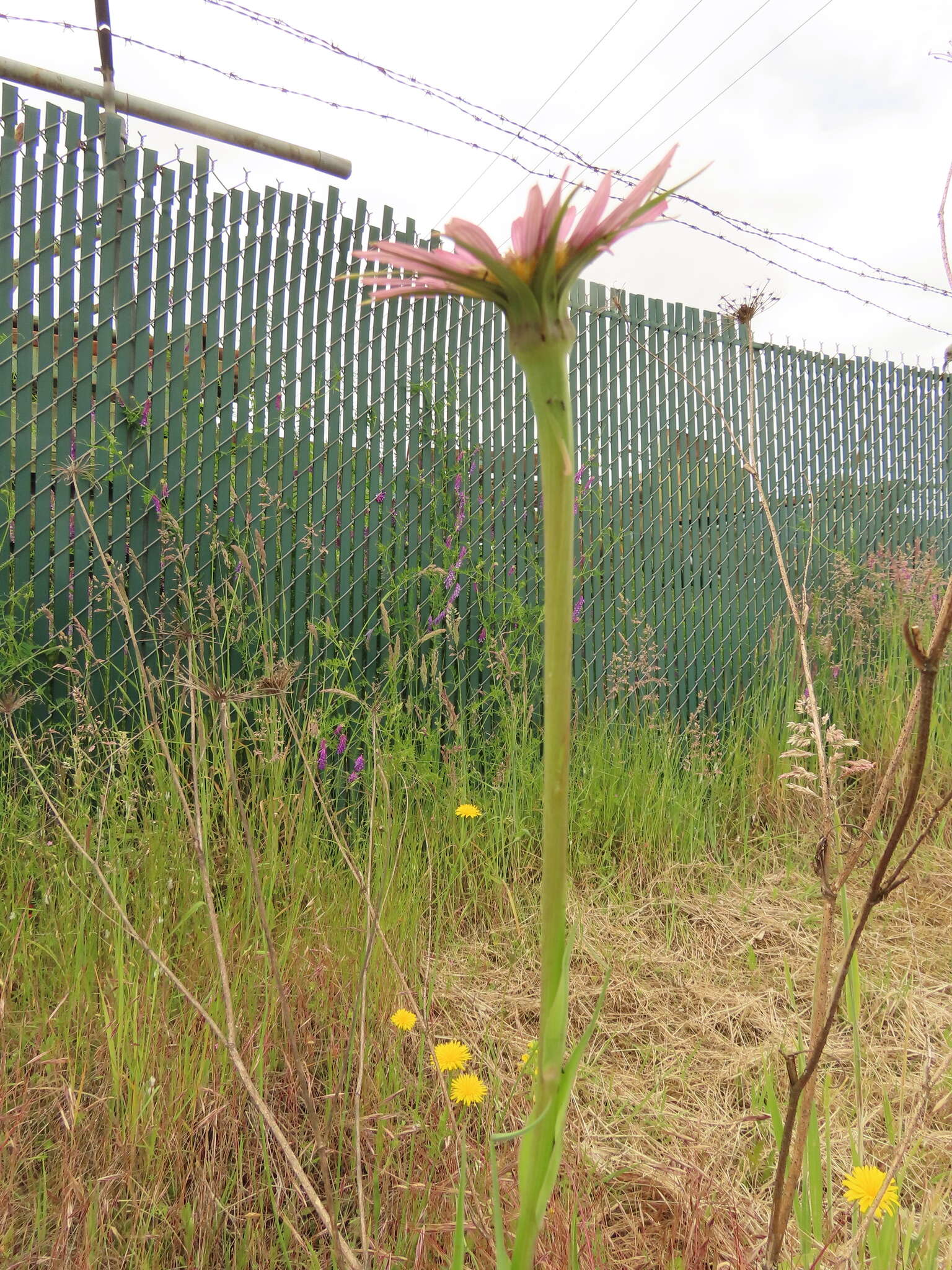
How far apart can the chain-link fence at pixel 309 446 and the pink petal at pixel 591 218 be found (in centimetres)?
220

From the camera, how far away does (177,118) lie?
329cm

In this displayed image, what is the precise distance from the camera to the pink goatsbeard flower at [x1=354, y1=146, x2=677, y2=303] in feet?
1.25

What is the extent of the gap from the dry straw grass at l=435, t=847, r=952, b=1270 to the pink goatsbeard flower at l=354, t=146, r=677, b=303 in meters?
0.81

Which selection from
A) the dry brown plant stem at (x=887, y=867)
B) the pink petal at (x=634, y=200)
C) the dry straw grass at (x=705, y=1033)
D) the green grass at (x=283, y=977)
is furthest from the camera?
the dry straw grass at (x=705, y=1033)

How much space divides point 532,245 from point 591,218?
0.03 m

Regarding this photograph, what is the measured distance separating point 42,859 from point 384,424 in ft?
7.82

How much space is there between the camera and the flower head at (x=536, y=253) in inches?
15.1

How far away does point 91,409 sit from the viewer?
315 centimetres

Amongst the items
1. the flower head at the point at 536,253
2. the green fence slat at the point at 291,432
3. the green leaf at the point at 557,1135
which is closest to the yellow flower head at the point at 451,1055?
the green leaf at the point at 557,1135

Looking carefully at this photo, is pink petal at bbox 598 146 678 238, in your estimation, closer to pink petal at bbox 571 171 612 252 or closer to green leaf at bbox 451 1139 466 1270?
pink petal at bbox 571 171 612 252

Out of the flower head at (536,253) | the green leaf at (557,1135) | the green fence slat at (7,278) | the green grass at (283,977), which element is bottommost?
the green grass at (283,977)

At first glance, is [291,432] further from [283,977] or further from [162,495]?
[283,977]

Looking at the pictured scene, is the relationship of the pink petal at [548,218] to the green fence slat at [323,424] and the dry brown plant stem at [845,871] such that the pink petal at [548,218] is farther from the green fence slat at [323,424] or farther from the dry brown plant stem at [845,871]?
the green fence slat at [323,424]

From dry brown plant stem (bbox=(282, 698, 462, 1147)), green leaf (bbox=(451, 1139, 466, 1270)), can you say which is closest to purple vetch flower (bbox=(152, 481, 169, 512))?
dry brown plant stem (bbox=(282, 698, 462, 1147))
